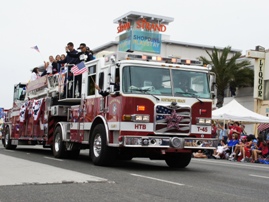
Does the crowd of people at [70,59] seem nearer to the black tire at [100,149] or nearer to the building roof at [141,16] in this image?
the black tire at [100,149]

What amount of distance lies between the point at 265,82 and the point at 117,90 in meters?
27.4

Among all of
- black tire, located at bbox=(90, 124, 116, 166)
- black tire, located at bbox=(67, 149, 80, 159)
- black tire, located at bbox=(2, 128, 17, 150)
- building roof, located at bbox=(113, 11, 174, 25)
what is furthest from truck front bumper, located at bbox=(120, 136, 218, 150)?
building roof, located at bbox=(113, 11, 174, 25)

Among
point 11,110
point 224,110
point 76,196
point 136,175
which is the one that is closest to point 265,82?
point 224,110

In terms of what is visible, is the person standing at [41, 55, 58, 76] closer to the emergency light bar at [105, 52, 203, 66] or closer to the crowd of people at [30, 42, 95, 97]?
the crowd of people at [30, 42, 95, 97]

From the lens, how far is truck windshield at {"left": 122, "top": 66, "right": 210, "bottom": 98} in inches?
484

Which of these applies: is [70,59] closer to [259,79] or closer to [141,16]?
[259,79]

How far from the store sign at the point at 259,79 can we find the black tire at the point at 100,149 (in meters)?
26.6

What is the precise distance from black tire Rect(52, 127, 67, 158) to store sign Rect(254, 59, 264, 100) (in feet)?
80.4

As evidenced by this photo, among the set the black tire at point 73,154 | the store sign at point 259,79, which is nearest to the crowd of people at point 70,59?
the black tire at point 73,154

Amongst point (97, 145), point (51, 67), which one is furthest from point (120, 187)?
point (51, 67)

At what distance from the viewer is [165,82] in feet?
41.8

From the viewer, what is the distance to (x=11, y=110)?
23078mm

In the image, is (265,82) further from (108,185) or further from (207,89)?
(108,185)

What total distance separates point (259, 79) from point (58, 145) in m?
24.9
